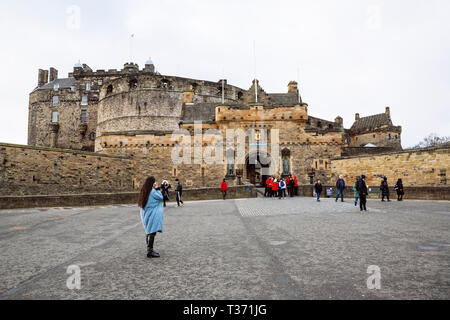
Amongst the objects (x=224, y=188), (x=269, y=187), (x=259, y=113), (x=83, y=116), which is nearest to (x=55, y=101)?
(x=83, y=116)

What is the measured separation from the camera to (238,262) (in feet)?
12.9

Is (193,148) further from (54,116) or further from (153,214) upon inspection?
(54,116)

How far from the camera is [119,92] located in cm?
3706

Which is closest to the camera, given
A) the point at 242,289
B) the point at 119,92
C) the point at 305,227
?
the point at 242,289

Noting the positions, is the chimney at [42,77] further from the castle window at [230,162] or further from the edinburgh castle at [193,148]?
the castle window at [230,162]

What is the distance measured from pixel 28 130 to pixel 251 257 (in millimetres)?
55741

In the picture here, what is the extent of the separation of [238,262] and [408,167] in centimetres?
1663

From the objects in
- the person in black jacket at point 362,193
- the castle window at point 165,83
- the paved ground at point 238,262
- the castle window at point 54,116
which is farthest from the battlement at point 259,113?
the castle window at point 54,116

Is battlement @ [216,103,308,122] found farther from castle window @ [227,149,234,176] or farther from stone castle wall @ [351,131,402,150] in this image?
stone castle wall @ [351,131,402,150]

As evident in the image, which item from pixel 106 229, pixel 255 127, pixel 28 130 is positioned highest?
pixel 28 130

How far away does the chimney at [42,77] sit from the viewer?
162ft

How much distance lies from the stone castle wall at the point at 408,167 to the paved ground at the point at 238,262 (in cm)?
1016
